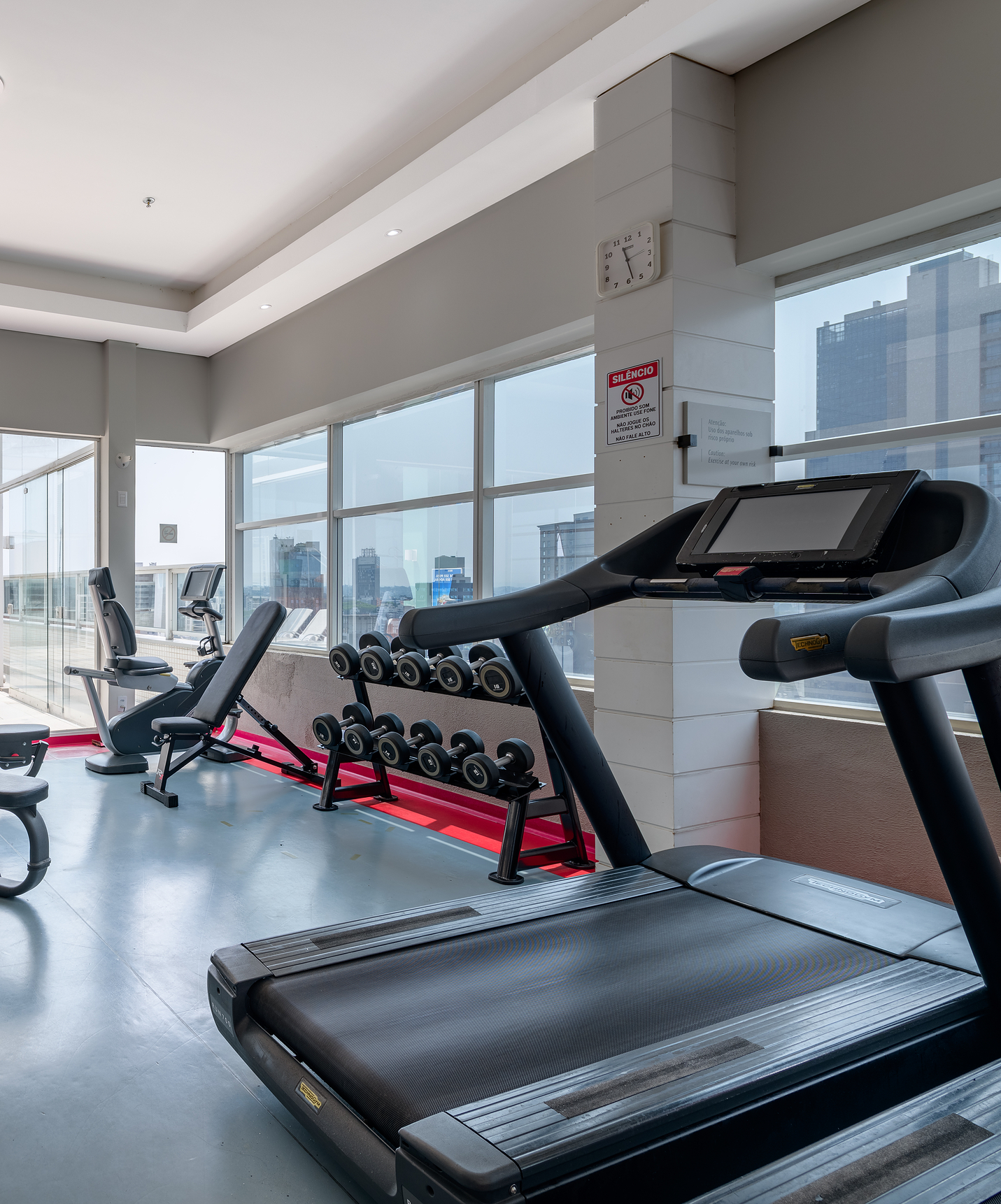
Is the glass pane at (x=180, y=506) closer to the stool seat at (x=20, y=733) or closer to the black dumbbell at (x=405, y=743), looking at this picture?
the stool seat at (x=20, y=733)

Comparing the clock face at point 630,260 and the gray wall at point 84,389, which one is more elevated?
the gray wall at point 84,389

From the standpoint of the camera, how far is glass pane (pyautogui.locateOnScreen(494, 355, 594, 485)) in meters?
4.30

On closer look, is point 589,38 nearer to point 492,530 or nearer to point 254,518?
point 492,530

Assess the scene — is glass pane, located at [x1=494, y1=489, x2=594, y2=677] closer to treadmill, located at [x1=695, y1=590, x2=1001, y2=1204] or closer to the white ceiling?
the white ceiling

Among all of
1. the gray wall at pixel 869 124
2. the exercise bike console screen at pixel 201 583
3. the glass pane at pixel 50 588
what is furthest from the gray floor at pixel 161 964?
the gray wall at pixel 869 124

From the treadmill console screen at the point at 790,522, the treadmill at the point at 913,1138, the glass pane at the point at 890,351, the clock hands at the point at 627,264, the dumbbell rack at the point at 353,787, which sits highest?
the clock hands at the point at 627,264

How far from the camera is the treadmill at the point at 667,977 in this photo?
1.36m

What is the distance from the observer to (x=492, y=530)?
4.86m

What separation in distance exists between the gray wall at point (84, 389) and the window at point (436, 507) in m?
0.80

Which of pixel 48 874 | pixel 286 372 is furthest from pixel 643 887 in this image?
pixel 286 372

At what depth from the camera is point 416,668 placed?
4.12 m

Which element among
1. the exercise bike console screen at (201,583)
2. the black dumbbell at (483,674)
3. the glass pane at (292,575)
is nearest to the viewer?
the black dumbbell at (483,674)

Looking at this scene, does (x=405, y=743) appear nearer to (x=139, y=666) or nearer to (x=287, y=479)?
(x=139, y=666)

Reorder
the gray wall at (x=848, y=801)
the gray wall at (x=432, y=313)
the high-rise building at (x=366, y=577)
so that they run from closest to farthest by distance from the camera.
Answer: the gray wall at (x=848, y=801) < the gray wall at (x=432, y=313) < the high-rise building at (x=366, y=577)
